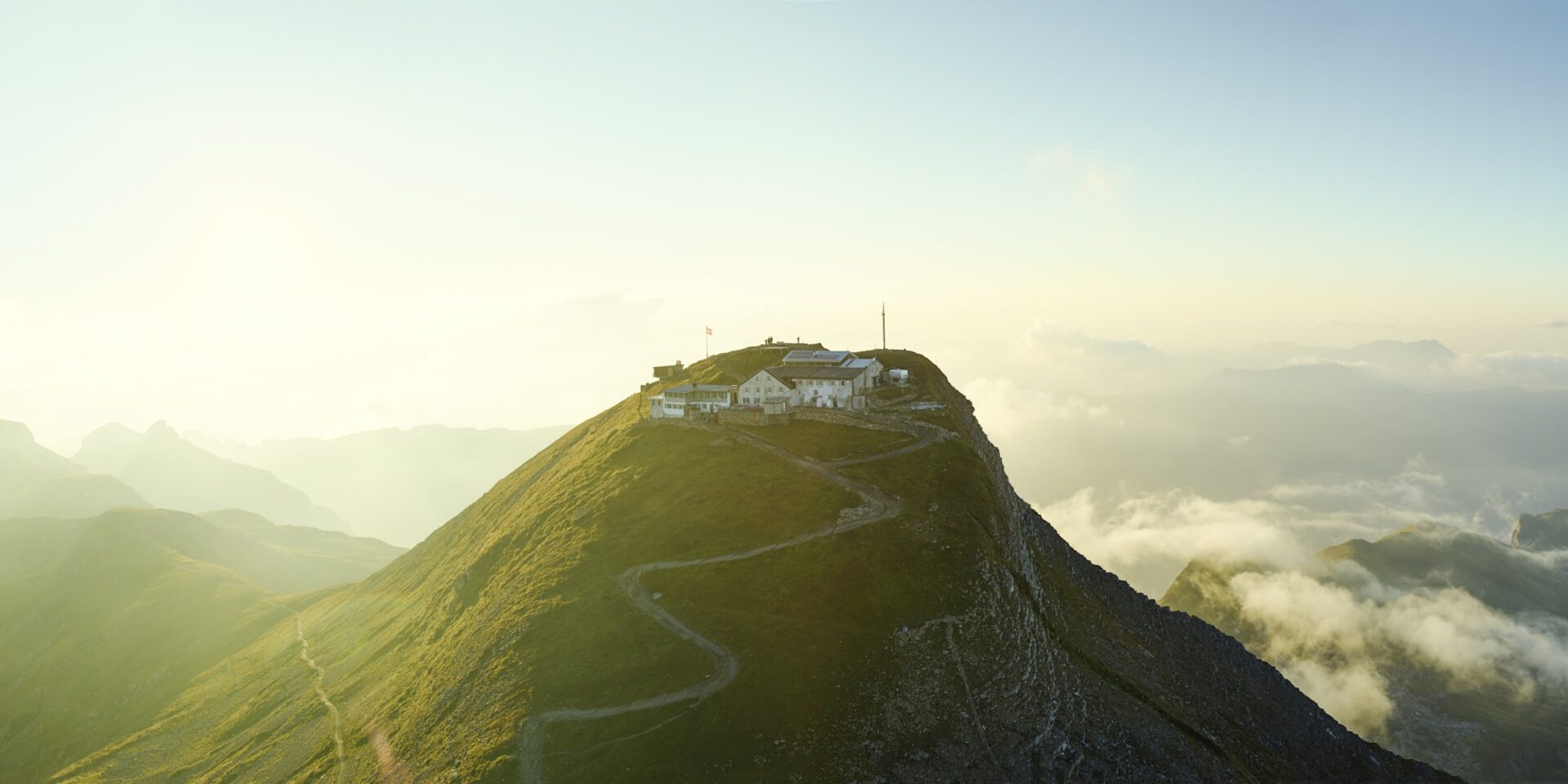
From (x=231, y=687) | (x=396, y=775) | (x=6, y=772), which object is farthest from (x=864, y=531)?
(x=6, y=772)

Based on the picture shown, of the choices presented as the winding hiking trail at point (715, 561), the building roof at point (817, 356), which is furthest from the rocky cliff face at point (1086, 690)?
the building roof at point (817, 356)

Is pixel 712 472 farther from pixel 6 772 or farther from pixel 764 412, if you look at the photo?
pixel 6 772

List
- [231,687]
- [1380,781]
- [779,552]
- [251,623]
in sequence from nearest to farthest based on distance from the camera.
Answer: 1. [779,552]
2. [1380,781]
3. [231,687]
4. [251,623]

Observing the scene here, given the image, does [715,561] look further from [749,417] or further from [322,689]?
[322,689]

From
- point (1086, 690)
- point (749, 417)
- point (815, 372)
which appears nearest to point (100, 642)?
point (749, 417)

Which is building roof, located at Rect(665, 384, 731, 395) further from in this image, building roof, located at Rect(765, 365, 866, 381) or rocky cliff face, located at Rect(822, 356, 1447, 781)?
rocky cliff face, located at Rect(822, 356, 1447, 781)

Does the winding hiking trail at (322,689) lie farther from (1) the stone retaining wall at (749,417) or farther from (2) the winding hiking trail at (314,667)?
(1) the stone retaining wall at (749,417)
